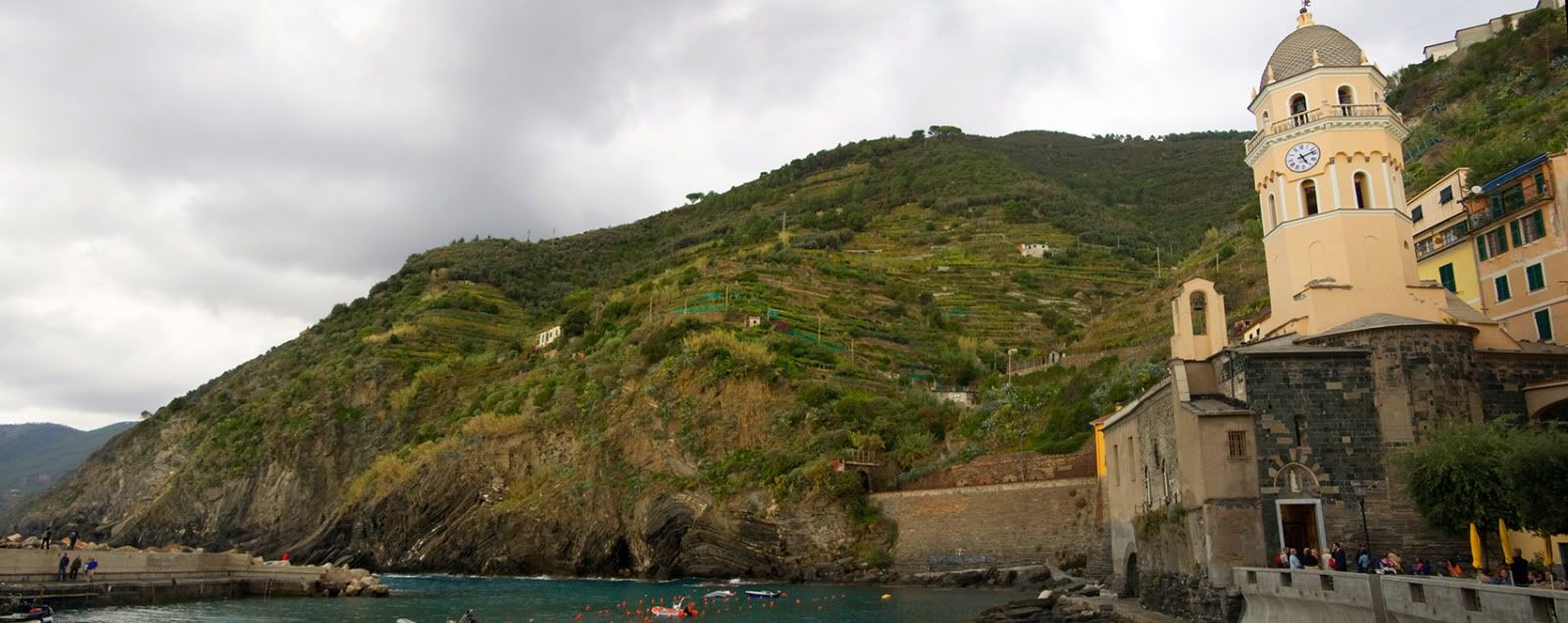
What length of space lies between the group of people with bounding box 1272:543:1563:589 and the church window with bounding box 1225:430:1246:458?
2.02 meters

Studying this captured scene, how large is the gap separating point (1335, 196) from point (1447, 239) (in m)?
10.4

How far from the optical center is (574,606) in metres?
38.1

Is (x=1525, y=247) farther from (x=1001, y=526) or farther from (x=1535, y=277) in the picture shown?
(x=1001, y=526)

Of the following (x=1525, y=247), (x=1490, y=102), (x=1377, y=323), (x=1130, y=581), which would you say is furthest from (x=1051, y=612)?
(x=1490, y=102)

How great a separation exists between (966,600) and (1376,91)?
19.6m

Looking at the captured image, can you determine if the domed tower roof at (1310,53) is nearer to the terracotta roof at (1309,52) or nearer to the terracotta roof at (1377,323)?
the terracotta roof at (1309,52)

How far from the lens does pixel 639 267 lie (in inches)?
4656

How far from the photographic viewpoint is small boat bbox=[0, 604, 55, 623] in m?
28.1

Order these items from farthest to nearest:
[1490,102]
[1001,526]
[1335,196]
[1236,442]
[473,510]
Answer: [473,510]
[1490,102]
[1001,526]
[1335,196]
[1236,442]

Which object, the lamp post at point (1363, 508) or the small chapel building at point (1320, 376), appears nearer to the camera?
the lamp post at point (1363, 508)

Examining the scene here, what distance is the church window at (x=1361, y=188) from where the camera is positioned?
25.3m

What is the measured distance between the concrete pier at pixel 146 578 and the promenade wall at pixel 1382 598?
110ft

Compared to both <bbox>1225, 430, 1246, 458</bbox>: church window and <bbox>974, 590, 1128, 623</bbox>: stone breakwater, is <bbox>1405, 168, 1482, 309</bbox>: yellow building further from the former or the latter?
<bbox>974, 590, 1128, 623</bbox>: stone breakwater

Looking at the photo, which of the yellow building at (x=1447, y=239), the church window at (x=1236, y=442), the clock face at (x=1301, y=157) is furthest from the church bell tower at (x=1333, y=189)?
the yellow building at (x=1447, y=239)
